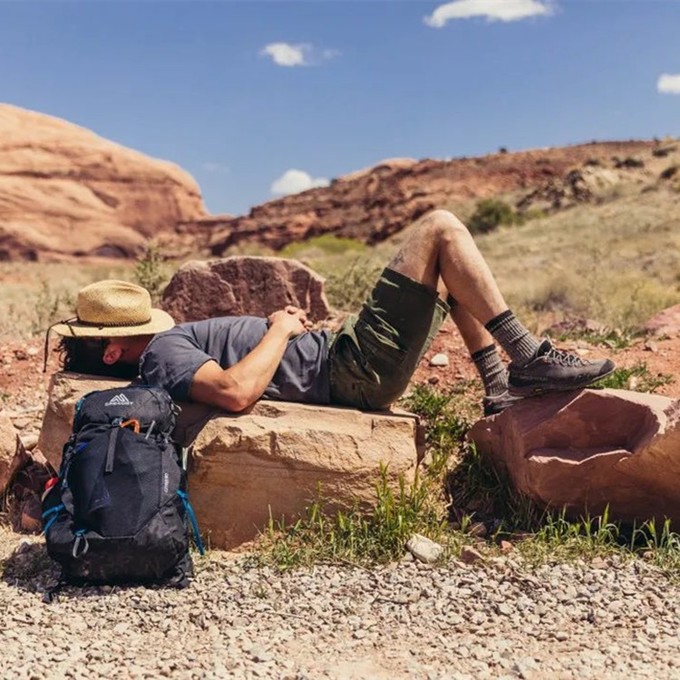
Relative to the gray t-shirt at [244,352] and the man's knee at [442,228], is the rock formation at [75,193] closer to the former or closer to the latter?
the gray t-shirt at [244,352]

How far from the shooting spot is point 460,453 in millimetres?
4512

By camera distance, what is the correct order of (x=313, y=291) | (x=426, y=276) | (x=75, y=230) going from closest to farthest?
(x=426, y=276), (x=313, y=291), (x=75, y=230)

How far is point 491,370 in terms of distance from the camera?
4141 millimetres

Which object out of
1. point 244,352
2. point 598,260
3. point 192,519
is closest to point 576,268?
point 598,260

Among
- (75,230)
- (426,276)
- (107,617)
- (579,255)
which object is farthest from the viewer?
(75,230)

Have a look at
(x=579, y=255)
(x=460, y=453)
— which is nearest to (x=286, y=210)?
(x=579, y=255)

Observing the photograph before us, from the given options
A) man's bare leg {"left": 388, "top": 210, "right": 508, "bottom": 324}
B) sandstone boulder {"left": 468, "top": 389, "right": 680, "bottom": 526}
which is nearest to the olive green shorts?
man's bare leg {"left": 388, "top": 210, "right": 508, "bottom": 324}

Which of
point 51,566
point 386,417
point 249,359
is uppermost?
point 249,359

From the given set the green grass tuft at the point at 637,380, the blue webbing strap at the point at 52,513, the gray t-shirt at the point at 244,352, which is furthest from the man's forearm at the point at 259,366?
the green grass tuft at the point at 637,380

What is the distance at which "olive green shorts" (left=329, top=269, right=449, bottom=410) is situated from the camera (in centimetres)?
389

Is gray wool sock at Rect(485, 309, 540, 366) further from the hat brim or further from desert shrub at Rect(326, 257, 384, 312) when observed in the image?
desert shrub at Rect(326, 257, 384, 312)

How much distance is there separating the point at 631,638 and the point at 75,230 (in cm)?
3961

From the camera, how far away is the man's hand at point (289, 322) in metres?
3.96

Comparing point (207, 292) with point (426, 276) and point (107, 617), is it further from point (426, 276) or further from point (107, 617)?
point (107, 617)
